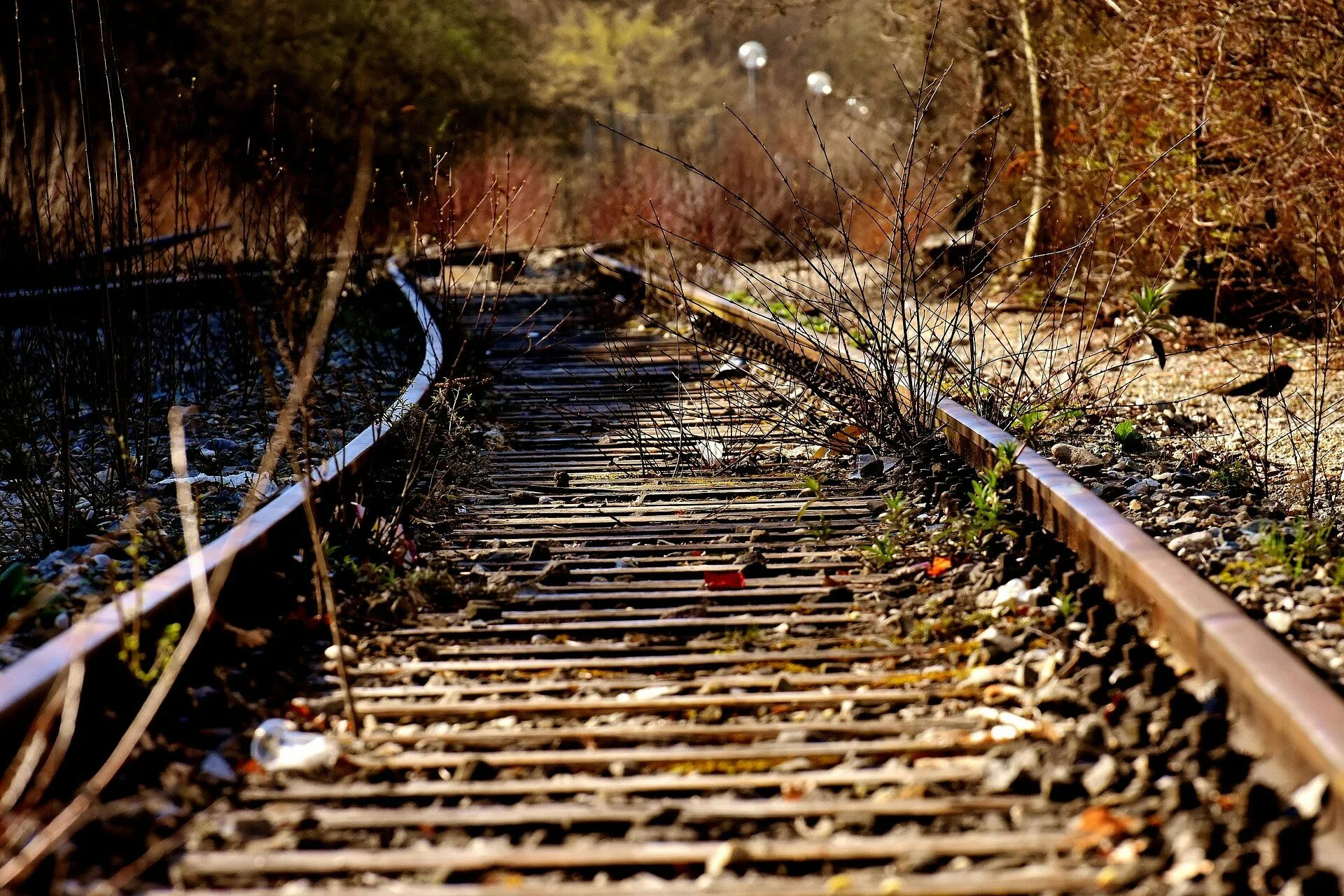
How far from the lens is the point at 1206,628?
2.56 metres

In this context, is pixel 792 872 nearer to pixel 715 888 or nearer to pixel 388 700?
pixel 715 888

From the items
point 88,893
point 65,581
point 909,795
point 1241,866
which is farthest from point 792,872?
point 65,581

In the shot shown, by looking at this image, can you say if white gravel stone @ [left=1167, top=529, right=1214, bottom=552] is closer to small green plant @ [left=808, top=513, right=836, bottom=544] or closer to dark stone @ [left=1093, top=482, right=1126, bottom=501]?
dark stone @ [left=1093, top=482, right=1126, bottom=501]

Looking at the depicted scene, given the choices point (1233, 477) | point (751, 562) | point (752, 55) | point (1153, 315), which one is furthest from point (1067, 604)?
point (752, 55)

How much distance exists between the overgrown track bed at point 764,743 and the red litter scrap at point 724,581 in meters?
0.01

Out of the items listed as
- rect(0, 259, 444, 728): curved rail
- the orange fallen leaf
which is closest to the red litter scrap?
rect(0, 259, 444, 728): curved rail

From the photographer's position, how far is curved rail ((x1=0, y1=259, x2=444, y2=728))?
7.72 feet

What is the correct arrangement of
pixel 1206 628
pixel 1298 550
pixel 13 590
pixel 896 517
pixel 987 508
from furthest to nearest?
pixel 896 517 < pixel 987 508 < pixel 1298 550 < pixel 13 590 < pixel 1206 628

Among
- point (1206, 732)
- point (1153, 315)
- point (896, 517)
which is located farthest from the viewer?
point (1153, 315)

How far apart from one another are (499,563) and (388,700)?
1.23 meters

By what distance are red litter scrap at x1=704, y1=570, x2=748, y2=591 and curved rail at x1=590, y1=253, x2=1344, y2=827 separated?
910 mm

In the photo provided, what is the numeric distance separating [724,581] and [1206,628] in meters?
1.51

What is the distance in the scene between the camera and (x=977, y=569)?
3752 mm

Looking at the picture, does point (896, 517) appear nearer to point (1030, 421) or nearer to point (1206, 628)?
point (1030, 421)
